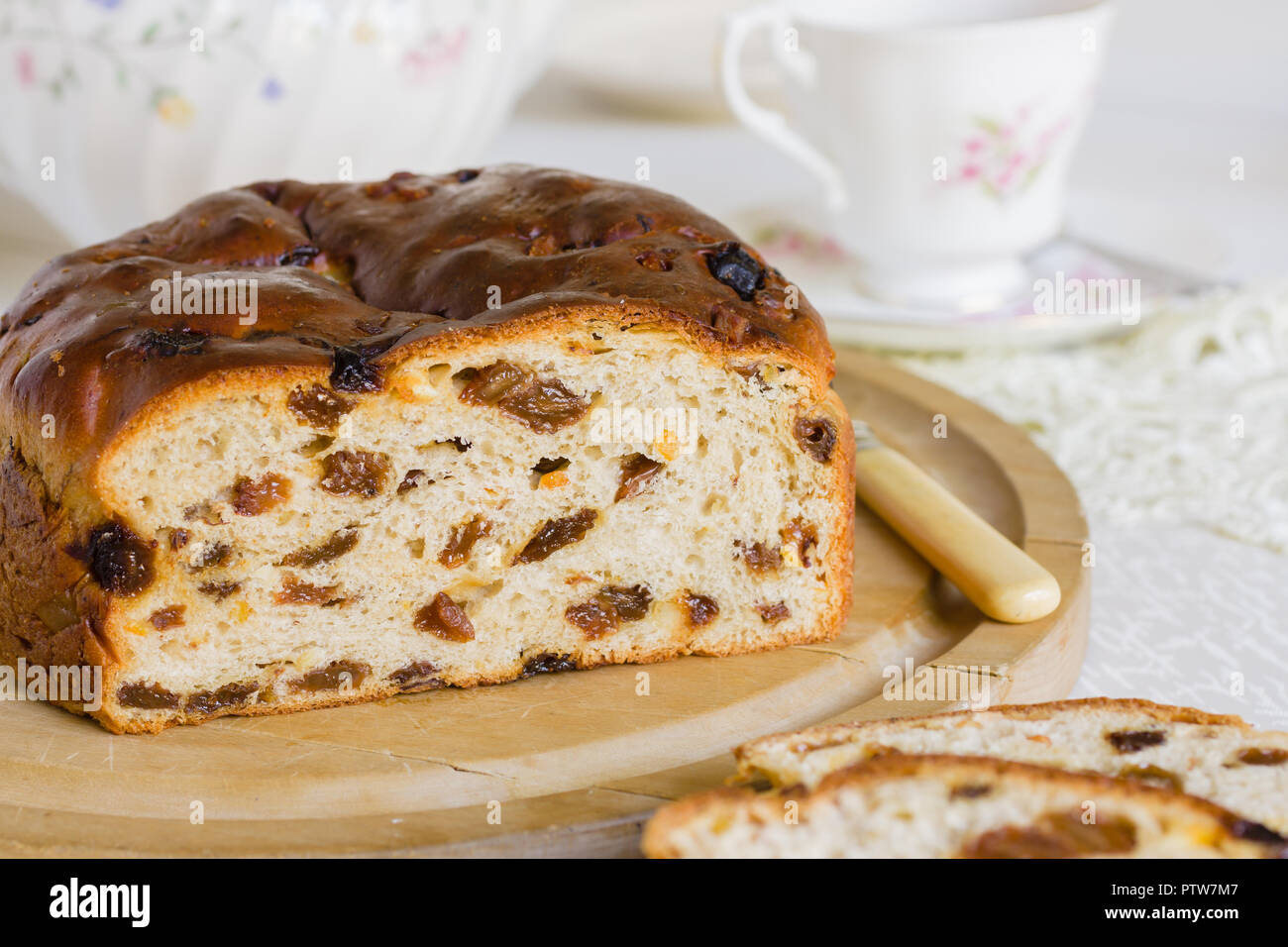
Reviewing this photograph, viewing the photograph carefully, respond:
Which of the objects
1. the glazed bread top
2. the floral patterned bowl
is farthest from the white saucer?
the glazed bread top

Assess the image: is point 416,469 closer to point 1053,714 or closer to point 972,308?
point 1053,714

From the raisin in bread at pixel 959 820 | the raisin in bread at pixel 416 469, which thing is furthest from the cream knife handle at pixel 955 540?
the raisin in bread at pixel 959 820

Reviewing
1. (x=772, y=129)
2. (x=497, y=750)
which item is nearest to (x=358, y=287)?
(x=497, y=750)

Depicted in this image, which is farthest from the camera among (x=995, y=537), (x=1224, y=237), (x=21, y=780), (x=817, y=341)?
(x=1224, y=237)

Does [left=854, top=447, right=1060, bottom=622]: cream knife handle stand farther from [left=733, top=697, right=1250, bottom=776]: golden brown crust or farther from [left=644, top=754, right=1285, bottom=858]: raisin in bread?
[left=644, top=754, right=1285, bottom=858]: raisin in bread

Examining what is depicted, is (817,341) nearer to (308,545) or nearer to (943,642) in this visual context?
(943,642)

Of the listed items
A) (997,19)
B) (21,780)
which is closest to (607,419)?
(21,780)
